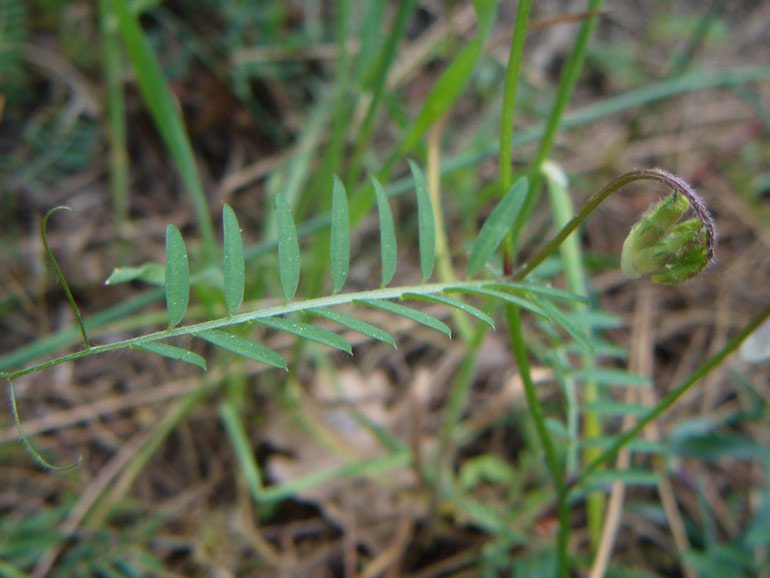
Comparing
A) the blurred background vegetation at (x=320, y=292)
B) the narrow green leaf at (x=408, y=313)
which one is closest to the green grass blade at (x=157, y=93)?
the blurred background vegetation at (x=320, y=292)

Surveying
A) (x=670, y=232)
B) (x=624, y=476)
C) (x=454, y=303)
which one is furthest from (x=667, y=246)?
(x=624, y=476)

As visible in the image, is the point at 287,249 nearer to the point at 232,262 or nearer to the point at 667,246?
the point at 232,262

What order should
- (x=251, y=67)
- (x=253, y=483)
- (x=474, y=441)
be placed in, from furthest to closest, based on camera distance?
(x=251, y=67)
(x=474, y=441)
(x=253, y=483)

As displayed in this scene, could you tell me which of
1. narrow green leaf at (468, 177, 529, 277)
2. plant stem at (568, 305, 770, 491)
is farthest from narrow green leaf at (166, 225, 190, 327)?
plant stem at (568, 305, 770, 491)

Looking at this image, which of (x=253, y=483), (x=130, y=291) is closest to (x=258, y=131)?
(x=130, y=291)

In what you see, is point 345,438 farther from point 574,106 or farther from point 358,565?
point 574,106

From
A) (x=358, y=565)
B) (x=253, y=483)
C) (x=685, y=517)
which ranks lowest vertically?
(x=358, y=565)
